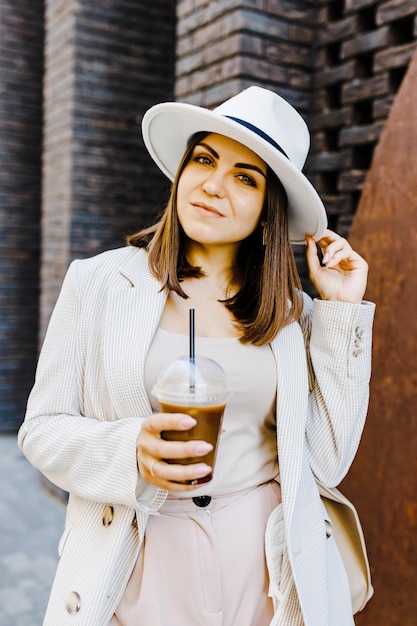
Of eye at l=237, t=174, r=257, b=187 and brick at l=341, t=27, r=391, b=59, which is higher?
brick at l=341, t=27, r=391, b=59

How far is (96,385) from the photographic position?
149 cm

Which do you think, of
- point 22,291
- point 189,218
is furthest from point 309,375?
point 22,291

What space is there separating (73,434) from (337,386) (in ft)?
2.28

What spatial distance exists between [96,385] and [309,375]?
1.97 feet

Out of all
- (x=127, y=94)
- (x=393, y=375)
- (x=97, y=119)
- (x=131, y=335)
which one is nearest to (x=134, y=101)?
(x=127, y=94)

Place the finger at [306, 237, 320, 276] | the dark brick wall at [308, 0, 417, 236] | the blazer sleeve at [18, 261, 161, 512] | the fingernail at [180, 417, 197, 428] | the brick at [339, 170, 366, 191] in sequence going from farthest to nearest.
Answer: the brick at [339, 170, 366, 191]
the dark brick wall at [308, 0, 417, 236]
the finger at [306, 237, 320, 276]
the blazer sleeve at [18, 261, 161, 512]
the fingernail at [180, 417, 197, 428]

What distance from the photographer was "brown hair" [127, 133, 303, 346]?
5.32 feet

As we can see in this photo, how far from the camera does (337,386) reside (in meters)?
1.65

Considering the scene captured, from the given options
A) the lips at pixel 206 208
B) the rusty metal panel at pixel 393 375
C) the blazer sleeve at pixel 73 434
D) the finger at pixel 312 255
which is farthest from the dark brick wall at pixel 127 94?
the blazer sleeve at pixel 73 434

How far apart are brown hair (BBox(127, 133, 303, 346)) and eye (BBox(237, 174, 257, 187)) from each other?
0.15ft

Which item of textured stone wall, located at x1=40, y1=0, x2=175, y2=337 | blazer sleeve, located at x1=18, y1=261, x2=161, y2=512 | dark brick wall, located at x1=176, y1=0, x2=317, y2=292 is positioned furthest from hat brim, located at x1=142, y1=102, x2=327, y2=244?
textured stone wall, located at x1=40, y1=0, x2=175, y2=337

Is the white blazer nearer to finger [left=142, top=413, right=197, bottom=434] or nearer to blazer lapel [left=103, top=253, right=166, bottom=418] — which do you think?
blazer lapel [left=103, top=253, right=166, bottom=418]

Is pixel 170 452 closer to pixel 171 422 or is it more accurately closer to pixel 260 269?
pixel 171 422

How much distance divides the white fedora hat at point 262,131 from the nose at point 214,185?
0.34 ft
